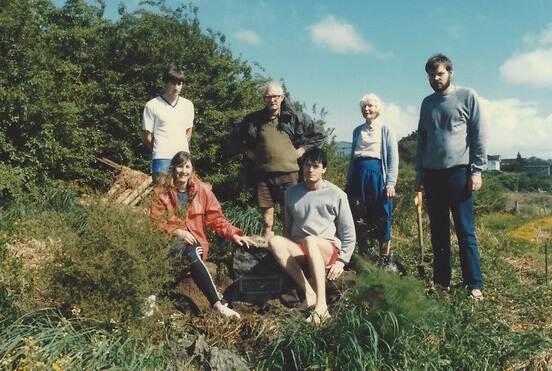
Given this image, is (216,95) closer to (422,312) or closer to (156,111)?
(156,111)

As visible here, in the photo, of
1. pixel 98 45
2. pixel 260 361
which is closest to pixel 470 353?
pixel 260 361

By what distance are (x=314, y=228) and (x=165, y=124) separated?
1.77 m

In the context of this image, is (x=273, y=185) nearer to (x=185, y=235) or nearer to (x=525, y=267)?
(x=185, y=235)

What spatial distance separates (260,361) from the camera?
3441 millimetres

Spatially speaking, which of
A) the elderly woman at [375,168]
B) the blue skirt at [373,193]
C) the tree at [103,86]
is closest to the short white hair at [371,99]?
the elderly woman at [375,168]

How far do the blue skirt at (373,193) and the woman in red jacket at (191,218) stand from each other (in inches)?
48.3

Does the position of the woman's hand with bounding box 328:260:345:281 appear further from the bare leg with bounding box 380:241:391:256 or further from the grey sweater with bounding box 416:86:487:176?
the grey sweater with bounding box 416:86:487:176

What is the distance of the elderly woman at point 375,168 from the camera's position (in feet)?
16.1

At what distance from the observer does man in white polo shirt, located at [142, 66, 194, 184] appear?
16.3 feet

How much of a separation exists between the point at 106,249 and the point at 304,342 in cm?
140

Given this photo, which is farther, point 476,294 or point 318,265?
point 476,294

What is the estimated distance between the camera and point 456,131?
4324 mm

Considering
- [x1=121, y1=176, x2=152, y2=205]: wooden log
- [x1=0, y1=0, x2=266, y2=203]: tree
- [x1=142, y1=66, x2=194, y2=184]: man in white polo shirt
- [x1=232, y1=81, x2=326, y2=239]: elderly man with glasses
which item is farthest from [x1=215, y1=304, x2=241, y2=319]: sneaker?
[x1=0, y1=0, x2=266, y2=203]: tree

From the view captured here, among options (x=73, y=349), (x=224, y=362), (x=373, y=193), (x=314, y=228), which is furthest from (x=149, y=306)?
(x=373, y=193)
